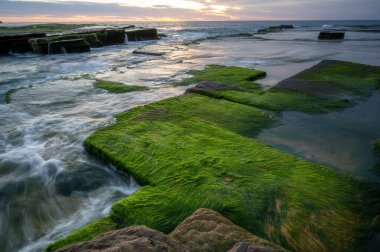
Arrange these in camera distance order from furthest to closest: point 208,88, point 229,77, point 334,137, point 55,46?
point 55,46 < point 229,77 < point 208,88 < point 334,137

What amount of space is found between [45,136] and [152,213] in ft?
14.2

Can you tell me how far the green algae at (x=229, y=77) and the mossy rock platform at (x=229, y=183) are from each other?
130 inches

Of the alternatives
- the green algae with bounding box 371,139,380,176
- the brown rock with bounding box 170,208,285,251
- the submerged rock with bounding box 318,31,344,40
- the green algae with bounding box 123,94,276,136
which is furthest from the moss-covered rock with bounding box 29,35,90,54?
the submerged rock with bounding box 318,31,344,40

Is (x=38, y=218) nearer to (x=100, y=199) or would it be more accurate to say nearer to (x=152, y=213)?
(x=100, y=199)

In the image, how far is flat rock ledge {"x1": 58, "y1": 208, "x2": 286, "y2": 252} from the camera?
2.21 m

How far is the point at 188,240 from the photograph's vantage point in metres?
2.55

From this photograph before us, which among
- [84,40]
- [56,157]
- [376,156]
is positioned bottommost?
[56,157]

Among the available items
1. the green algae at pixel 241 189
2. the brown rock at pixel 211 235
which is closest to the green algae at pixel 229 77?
the green algae at pixel 241 189

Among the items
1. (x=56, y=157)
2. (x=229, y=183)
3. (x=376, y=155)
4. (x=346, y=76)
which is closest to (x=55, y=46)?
(x=56, y=157)

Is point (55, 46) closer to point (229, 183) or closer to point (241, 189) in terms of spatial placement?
point (229, 183)

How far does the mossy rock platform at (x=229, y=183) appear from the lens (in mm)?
3117

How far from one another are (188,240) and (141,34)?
37.9 meters

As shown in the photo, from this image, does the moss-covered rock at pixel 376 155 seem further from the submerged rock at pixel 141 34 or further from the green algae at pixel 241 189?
the submerged rock at pixel 141 34

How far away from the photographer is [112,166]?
16.3 ft
